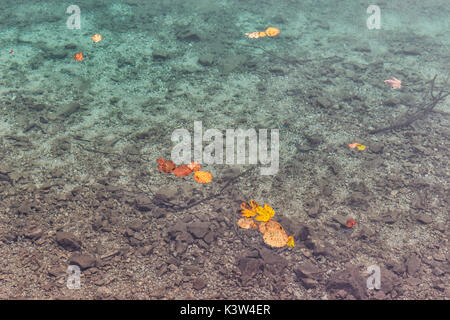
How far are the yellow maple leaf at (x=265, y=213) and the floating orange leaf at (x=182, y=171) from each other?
0.60 m

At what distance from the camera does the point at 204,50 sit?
12.2 feet

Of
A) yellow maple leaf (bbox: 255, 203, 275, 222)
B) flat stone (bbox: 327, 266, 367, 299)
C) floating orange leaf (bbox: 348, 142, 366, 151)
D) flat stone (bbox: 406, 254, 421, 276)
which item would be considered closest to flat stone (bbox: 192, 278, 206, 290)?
yellow maple leaf (bbox: 255, 203, 275, 222)

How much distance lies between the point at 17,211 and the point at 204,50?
2.51 metres

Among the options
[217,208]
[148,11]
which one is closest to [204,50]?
[148,11]

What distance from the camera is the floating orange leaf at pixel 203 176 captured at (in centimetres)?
243

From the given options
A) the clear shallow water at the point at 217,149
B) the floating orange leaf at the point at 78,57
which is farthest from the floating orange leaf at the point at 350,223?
the floating orange leaf at the point at 78,57

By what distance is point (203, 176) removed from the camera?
8.05ft

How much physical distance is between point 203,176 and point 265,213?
1.79 feet

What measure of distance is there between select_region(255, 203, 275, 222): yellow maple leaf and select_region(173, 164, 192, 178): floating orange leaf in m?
0.60

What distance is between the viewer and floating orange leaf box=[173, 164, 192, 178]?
97.3 inches

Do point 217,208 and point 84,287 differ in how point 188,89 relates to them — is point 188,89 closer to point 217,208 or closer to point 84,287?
point 217,208

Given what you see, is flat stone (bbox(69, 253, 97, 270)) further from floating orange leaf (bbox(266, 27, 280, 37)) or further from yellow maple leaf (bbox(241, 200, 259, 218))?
floating orange leaf (bbox(266, 27, 280, 37))

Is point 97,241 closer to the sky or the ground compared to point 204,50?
closer to the ground

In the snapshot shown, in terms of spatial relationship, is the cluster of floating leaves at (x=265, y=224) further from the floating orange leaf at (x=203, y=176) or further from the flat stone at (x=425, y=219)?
the flat stone at (x=425, y=219)
